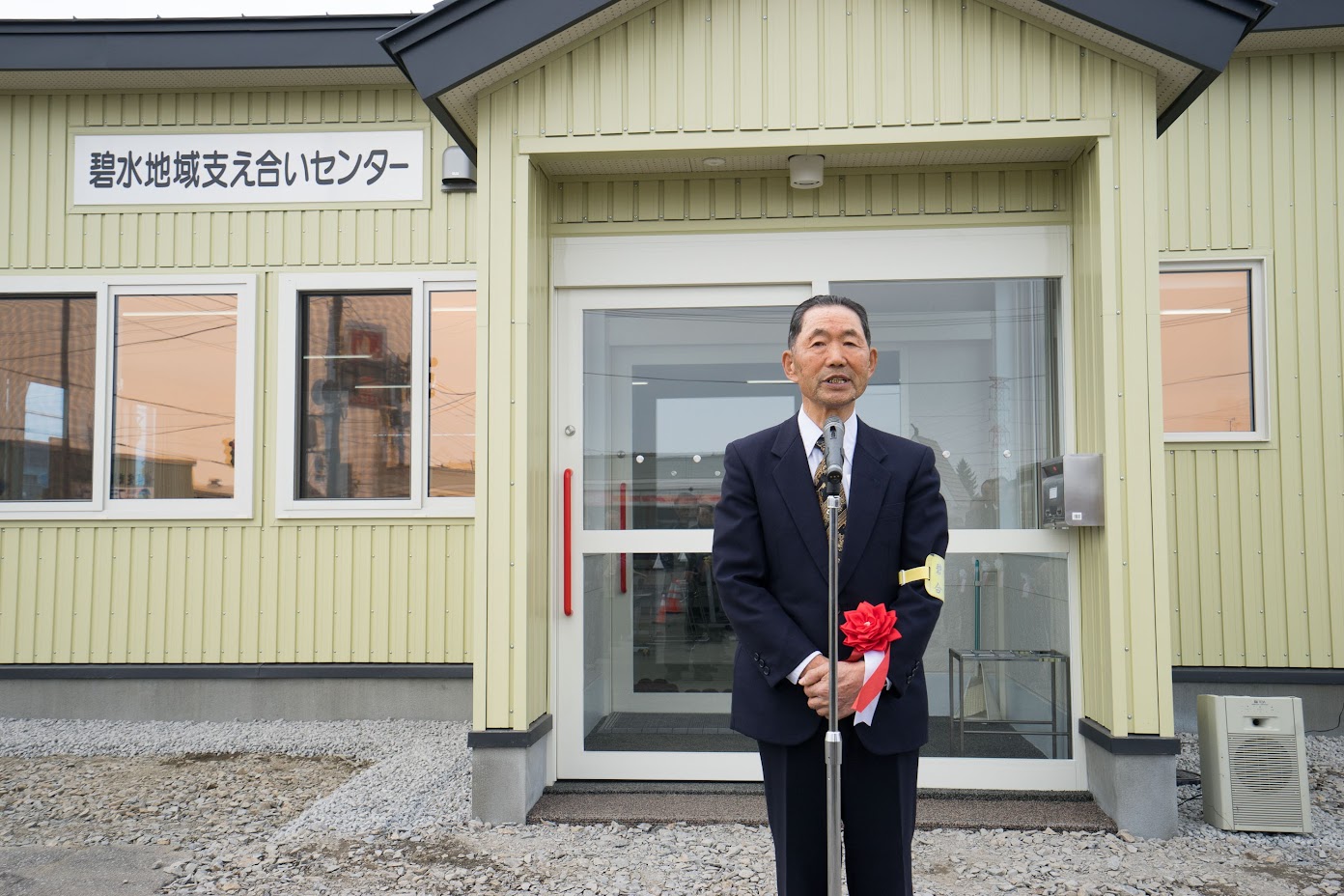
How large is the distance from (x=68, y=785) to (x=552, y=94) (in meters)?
3.73

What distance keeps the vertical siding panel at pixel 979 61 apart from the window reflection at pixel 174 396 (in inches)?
172

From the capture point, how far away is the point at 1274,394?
5.51m

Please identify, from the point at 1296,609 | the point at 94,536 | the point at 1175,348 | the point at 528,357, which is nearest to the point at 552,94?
the point at 528,357

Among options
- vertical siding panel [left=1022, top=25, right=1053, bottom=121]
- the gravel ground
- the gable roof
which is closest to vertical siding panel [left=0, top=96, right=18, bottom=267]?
the gravel ground

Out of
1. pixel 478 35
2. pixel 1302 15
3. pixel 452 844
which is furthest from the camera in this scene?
pixel 1302 15

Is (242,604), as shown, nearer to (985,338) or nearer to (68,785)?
(68,785)

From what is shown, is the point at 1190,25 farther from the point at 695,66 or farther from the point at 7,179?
the point at 7,179

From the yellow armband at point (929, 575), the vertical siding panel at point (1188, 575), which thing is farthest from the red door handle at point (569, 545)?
the vertical siding panel at point (1188, 575)

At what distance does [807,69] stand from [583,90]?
0.88 meters

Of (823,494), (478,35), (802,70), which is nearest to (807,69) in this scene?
(802,70)

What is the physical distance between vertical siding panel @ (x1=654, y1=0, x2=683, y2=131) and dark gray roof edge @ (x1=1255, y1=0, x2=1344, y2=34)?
3101 mm

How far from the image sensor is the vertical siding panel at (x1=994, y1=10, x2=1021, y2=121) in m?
4.04

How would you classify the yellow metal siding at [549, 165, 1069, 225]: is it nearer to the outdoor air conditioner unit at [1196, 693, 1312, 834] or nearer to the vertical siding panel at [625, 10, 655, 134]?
the vertical siding panel at [625, 10, 655, 134]

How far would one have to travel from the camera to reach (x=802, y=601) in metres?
2.31
